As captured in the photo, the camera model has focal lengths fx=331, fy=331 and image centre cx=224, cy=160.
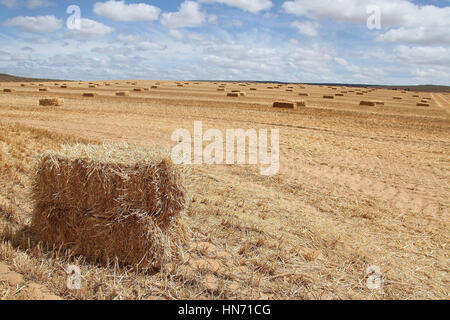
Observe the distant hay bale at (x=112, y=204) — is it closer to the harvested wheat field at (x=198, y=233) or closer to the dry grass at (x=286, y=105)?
the harvested wheat field at (x=198, y=233)

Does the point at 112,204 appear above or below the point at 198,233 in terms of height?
above

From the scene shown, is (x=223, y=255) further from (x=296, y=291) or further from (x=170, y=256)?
(x=296, y=291)

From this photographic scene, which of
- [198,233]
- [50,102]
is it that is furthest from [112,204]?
[50,102]

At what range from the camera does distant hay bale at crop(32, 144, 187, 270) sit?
152 inches

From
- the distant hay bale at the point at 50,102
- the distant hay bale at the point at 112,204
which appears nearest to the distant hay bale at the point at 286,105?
the distant hay bale at the point at 50,102

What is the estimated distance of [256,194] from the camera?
6457 millimetres

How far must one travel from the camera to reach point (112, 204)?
396 centimetres

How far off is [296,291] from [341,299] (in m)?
0.47

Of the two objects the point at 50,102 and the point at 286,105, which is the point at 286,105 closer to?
the point at 286,105

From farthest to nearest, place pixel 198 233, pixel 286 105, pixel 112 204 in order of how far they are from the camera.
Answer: pixel 286 105, pixel 198 233, pixel 112 204

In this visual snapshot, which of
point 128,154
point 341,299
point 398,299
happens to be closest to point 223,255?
point 341,299

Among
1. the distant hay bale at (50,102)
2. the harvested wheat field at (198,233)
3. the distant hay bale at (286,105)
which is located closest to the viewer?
the harvested wheat field at (198,233)

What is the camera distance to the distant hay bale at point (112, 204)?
152 inches
